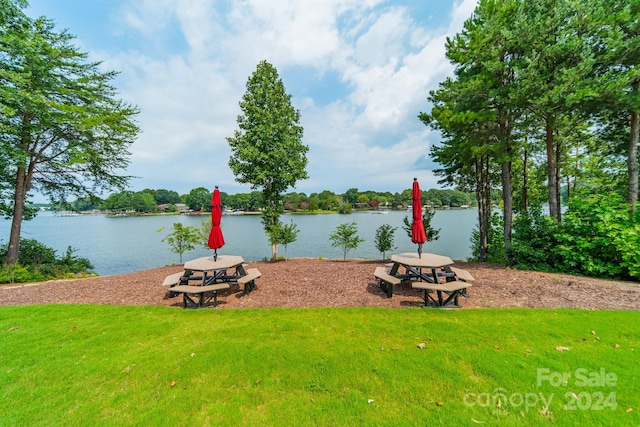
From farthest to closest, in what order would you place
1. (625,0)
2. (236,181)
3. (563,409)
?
1. (236,181)
2. (625,0)
3. (563,409)

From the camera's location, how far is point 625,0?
21.2 ft

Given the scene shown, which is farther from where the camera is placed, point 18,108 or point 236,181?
point 236,181

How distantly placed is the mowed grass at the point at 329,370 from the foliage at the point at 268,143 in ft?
24.0

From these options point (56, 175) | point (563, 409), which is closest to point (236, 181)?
point (56, 175)

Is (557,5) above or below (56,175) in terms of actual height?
above

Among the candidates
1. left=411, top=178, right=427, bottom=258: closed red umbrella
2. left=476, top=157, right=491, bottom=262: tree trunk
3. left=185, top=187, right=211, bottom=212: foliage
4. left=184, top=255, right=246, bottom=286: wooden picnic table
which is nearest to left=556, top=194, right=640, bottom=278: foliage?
left=476, top=157, right=491, bottom=262: tree trunk

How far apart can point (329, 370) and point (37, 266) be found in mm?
13503

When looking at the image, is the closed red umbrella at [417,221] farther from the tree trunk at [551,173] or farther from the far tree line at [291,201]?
the far tree line at [291,201]

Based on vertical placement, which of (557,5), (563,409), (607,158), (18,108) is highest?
(557,5)

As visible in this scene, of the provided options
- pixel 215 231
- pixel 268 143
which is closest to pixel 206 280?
pixel 215 231

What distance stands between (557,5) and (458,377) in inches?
373

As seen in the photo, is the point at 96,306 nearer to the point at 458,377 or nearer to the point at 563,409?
the point at 458,377

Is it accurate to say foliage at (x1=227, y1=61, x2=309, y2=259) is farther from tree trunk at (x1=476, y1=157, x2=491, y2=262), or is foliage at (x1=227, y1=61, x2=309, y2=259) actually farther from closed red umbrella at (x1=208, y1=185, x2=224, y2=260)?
tree trunk at (x1=476, y1=157, x2=491, y2=262)

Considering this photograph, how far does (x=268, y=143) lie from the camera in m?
10.5
